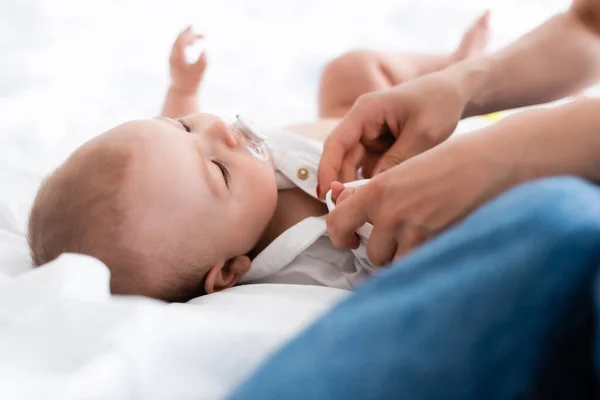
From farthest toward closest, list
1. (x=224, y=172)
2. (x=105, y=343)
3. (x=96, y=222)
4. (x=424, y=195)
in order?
(x=224, y=172) < (x=96, y=222) < (x=424, y=195) < (x=105, y=343)

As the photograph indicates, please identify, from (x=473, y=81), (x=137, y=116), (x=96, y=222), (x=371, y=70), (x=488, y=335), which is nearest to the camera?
(x=488, y=335)

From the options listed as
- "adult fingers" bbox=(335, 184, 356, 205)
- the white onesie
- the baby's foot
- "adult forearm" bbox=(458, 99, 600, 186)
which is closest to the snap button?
the white onesie

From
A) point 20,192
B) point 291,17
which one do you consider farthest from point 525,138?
point 291,17

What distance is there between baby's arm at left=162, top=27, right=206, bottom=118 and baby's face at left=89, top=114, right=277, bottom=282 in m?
0.39

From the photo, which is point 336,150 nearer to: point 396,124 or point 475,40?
point 396,124

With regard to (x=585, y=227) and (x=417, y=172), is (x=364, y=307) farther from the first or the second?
(x=417, y=172)

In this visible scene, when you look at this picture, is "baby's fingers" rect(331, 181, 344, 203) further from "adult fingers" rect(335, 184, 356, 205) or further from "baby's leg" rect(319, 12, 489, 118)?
"baby's leg" rect(319, 12, 489, 118)

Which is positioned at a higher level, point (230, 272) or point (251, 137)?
point (251, 137)

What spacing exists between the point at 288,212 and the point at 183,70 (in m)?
0.53

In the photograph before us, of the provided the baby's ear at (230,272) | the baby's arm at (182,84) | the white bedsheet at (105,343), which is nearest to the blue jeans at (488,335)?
the white bedsheet at (105,343)

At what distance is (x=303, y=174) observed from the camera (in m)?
1.01

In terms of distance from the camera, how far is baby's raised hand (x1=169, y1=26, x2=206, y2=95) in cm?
134

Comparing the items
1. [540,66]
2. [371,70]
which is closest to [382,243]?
[540,66]

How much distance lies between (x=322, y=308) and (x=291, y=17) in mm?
1161
